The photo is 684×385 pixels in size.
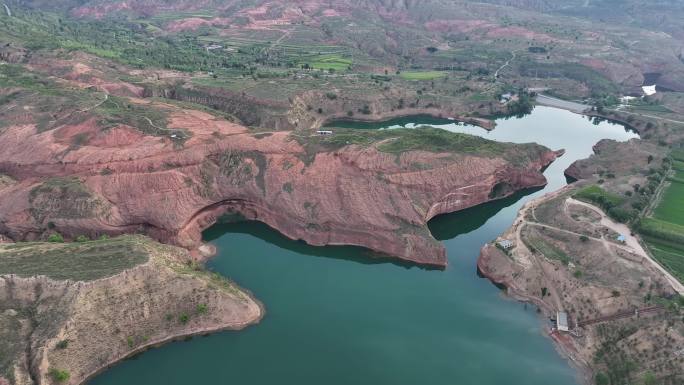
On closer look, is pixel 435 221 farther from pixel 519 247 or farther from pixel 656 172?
pixel 656 172

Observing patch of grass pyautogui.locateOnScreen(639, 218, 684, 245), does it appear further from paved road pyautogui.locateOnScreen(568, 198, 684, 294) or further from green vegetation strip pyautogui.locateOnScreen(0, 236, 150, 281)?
green vegetation strip pyautogui.locateOnScreen(0, 236, 150, 281)

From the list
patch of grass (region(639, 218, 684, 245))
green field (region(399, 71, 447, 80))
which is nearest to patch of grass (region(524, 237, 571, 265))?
patch of grass (region(639, 218, 684, 245))

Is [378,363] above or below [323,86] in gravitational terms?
below

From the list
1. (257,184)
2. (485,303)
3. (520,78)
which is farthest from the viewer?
(520,78)

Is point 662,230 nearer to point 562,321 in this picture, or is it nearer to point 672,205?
point 672,205

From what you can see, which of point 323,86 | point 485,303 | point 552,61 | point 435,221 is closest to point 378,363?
point 485,303

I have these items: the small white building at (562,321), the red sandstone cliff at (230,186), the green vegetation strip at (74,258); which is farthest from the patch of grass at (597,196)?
the green vegetation strip at (74,258)

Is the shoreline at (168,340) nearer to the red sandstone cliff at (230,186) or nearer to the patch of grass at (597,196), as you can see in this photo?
the red sandstone cliff at (230,186)
